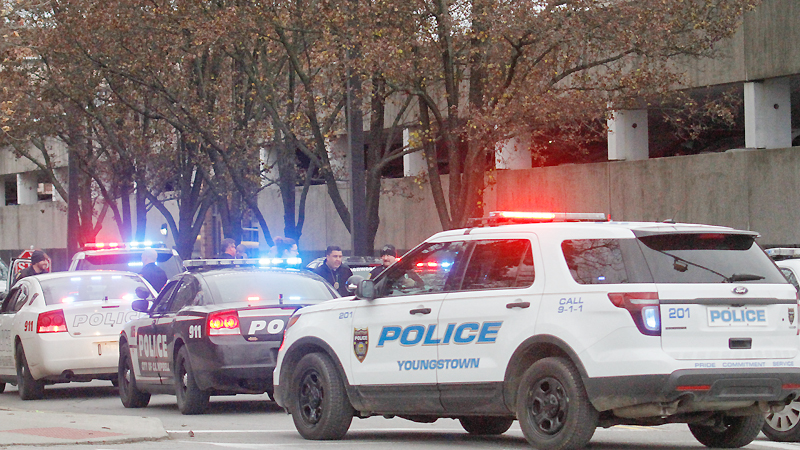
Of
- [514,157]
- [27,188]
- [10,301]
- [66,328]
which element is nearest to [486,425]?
[66,328]

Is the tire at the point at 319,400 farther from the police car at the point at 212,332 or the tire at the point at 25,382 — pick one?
the tire at the point at 25,382

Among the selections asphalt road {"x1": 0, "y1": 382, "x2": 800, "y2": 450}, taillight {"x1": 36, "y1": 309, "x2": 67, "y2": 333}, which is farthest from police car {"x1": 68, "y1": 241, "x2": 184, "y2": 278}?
asphalt road {"x1": 0, "y1": 382, "x2": 800, "y2": 450}

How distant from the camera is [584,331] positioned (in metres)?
8.44

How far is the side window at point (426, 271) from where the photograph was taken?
9664 mm

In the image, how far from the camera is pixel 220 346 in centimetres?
1249

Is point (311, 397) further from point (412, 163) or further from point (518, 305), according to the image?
point (412, 163)

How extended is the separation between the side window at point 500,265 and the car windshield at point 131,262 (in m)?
12.7

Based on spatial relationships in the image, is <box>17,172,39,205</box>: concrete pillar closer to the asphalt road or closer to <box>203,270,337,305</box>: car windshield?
the asphalt road

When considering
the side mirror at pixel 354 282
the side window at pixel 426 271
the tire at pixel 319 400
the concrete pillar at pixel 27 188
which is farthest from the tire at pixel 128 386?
the concrete pillar at pixel 27 188

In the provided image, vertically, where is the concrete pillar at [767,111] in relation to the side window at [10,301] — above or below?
above

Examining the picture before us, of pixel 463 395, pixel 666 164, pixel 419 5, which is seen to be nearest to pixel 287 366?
pixel 463 395

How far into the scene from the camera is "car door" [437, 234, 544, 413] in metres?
8.93

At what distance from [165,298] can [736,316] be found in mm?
7518

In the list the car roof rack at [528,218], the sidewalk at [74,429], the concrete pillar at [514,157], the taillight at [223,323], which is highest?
the concrete pillar at [514,157]
